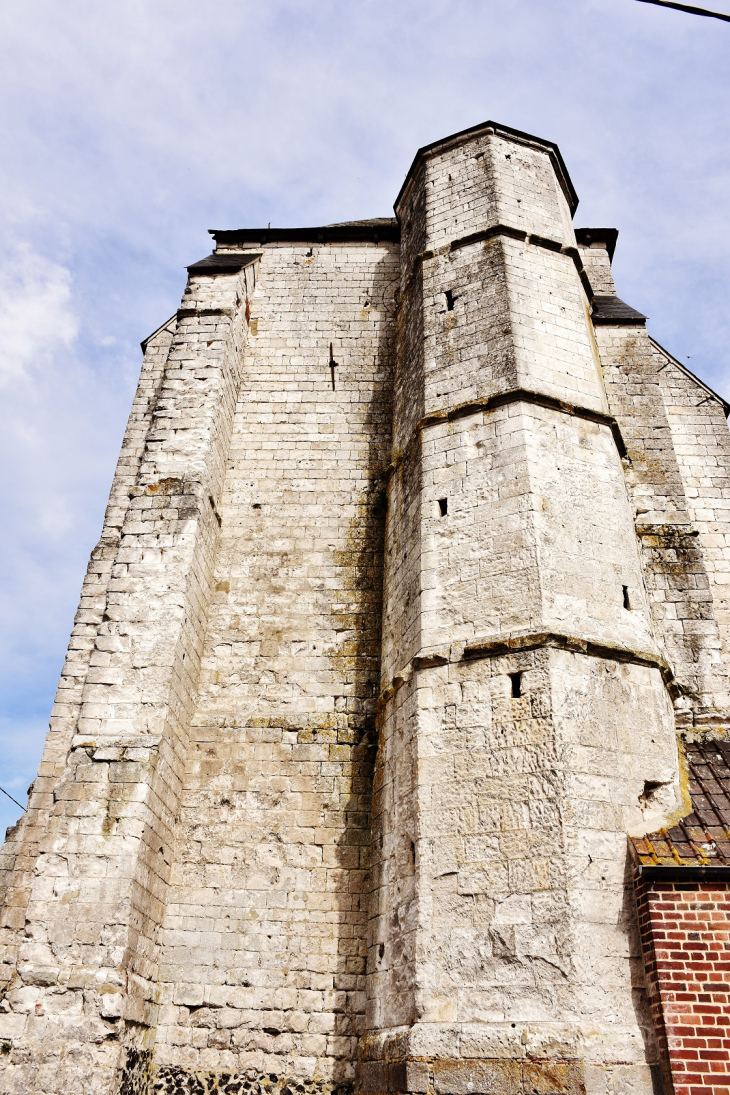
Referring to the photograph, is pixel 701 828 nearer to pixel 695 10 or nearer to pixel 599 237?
pixel 695 10

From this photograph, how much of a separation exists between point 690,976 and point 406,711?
255cm

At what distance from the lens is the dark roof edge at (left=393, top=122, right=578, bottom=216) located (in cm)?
988

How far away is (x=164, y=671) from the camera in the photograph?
6.69m

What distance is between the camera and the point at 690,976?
4.63m

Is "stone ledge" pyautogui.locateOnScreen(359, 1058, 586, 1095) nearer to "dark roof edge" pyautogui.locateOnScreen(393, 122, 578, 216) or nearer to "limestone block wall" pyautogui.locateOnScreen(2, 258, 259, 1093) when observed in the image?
"limestone block wall" pyautogui.locateOnScreen(2, 258, 259, 1093)

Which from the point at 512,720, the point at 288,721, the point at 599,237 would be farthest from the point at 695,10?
the point at 599,237

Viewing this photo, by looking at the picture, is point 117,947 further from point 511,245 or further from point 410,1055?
point 511,245

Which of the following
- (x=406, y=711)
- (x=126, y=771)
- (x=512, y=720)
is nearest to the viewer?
(x=512, y=720)

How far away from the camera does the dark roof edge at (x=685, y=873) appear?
484cm

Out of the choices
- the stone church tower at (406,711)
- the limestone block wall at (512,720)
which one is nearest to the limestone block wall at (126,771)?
the stone church tower at (406,711)

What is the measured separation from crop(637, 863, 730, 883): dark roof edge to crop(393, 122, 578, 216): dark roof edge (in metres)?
8.46

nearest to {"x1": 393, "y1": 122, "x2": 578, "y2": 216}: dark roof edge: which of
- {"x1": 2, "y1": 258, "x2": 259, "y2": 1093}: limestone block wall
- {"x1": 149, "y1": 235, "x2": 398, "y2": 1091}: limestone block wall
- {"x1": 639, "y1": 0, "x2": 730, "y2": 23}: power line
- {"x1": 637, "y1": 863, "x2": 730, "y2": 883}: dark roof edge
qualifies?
{"x1": 149, "y1": 235, "x2": 398, "y2": 1091}: limestone block wall

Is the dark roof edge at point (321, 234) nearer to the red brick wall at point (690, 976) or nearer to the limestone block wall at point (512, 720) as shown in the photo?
the limestone block wall at point (512, 720)

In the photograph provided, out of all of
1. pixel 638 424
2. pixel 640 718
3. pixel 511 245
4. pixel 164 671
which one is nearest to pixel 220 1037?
pixel 164 671
